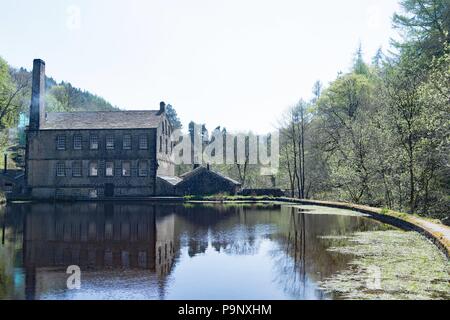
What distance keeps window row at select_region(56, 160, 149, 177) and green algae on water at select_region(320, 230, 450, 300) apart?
122 feet

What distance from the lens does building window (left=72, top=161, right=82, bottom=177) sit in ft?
175

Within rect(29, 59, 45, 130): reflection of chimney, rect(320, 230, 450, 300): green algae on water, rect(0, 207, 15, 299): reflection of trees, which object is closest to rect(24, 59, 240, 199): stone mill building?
rect(29, 59, 45, 130): reflection of chimney

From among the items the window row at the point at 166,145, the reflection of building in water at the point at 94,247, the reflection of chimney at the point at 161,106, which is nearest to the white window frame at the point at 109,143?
the window row at the point at 166,145

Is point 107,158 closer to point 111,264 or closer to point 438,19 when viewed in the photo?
point 438,19

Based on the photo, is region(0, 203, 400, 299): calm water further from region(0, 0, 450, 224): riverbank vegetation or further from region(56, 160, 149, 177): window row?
region(56, 160, 149, 177): window row

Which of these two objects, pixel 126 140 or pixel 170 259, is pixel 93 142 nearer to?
pixel 126 140

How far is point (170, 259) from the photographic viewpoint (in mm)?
14273

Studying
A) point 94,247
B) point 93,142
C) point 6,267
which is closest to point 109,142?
point 93,142

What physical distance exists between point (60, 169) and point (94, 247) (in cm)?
3985

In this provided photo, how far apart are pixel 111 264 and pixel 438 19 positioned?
28525mm

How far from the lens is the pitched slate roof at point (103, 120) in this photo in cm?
5416

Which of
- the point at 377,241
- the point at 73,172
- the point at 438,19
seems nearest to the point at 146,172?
the point at 73,172

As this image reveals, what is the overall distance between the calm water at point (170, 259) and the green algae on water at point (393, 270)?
Answer: 545 millimetres

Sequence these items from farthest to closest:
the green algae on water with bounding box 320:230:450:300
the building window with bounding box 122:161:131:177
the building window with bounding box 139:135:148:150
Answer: the building window with bounding box 139:135:148:150 < the building window with bounding box 122:161:131:177 < the green algae on water with bounding box 320:230:450:300
